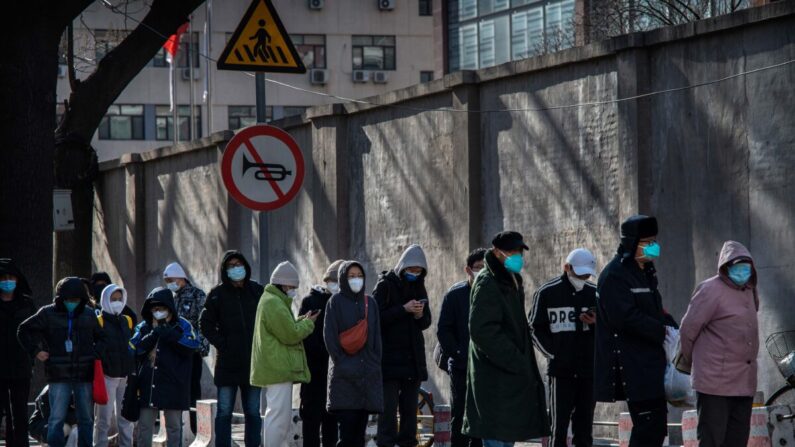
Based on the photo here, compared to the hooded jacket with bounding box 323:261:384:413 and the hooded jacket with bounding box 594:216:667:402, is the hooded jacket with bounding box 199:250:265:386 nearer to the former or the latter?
the hooded jacket with bounding box 323:261:384:413

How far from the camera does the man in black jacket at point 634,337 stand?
10.9 m

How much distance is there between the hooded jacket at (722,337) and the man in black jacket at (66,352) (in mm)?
6044

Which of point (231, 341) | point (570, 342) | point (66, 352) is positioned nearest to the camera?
point (570, 342)

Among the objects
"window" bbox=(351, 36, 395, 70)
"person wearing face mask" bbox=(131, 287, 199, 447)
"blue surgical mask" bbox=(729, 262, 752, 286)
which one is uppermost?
"window" bbox=(351, 36, 395, 70)

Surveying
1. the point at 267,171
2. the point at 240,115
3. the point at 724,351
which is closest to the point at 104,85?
the point at 267,171

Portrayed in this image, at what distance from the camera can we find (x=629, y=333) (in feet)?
36.1

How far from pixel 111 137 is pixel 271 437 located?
1914 inches

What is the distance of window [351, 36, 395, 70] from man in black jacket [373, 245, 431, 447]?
47489 millimetres

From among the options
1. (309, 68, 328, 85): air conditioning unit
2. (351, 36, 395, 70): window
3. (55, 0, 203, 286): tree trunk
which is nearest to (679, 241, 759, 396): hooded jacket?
(55, 0, 203, 286): tree trunk

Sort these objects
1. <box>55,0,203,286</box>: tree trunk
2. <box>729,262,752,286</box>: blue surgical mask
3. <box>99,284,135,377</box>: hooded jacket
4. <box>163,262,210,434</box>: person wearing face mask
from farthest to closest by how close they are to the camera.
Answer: <box>55,0,203,286</box>: tree trunk, <box>163,262,210,434</box>: person wearing face mask, <box>99,284,135,377</box>: hooded jacket, <box>729,262,752,286</box>: blue surgical mask

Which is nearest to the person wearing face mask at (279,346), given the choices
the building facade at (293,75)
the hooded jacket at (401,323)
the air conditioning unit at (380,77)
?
the hooded jacket at (401,323)

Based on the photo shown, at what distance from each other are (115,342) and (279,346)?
7.19 feet

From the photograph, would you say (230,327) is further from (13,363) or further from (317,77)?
(317,77)

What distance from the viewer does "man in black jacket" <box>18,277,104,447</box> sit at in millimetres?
14562
